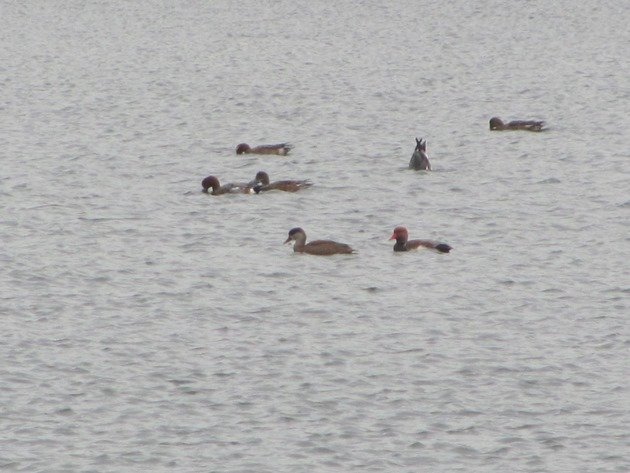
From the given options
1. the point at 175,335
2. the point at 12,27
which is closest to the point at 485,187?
the point at 175,335

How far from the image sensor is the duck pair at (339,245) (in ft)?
74.5

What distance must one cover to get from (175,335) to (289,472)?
4656 millimetres

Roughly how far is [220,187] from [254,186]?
0.66 metres

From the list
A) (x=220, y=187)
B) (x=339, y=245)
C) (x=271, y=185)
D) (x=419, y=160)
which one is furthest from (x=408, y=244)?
(x=419, y=160)

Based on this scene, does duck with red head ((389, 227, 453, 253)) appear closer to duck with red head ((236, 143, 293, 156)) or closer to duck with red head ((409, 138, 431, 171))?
duck with red head ((409, 138, 431, 171))

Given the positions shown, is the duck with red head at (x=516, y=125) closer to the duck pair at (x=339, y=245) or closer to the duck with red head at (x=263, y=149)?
the duck with red head at (x=263, y=149)

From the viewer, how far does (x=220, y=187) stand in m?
27.7

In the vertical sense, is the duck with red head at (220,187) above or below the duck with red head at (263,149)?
below

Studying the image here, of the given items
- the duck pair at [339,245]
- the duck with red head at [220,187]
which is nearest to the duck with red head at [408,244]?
the duck pair at [339,245]

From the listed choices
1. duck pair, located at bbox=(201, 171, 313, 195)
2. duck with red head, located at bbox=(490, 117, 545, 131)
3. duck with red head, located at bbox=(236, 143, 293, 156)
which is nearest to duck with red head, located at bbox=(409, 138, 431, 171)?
duck pair, located at bbox=(201, 171, 313, 195)

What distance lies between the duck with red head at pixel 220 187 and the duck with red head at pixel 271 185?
0.63 ft

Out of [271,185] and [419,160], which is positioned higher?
[419,160]

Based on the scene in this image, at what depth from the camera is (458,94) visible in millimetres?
44438

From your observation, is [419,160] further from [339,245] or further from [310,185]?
[339,245]
